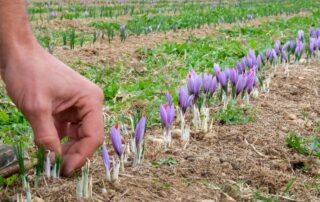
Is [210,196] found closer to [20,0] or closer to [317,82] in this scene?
[20,0]

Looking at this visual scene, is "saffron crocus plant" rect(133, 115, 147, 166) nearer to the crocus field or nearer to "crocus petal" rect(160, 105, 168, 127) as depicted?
the crocus field

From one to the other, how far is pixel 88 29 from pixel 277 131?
21.7ft

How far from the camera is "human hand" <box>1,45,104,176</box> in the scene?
1.74m

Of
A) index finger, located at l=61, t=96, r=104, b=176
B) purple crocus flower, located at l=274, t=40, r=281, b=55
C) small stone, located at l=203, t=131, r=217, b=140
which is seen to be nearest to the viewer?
index finger, located at l=61, t=96, r=104, b=176

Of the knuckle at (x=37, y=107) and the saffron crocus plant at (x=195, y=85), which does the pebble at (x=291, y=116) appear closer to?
the saffron crocus plant at (x=195, y=85)

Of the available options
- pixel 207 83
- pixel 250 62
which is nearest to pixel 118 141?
pixel 207 83

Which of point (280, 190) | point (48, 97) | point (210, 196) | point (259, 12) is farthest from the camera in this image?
point (259, 12)

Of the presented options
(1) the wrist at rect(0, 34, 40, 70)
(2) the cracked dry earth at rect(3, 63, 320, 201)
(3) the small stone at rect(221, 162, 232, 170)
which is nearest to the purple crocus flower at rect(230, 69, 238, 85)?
(2) the cracked dry earth at rect(3, 63, 320, 201)

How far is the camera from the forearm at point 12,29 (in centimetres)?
178

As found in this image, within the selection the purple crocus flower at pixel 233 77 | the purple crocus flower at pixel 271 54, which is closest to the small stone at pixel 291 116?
the purple crocus flower at pixel 233 77

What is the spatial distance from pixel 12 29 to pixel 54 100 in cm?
28

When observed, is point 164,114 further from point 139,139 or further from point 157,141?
point 139,139

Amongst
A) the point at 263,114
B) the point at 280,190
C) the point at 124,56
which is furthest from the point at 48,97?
the point at 124,56

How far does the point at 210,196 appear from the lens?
2100 mm
